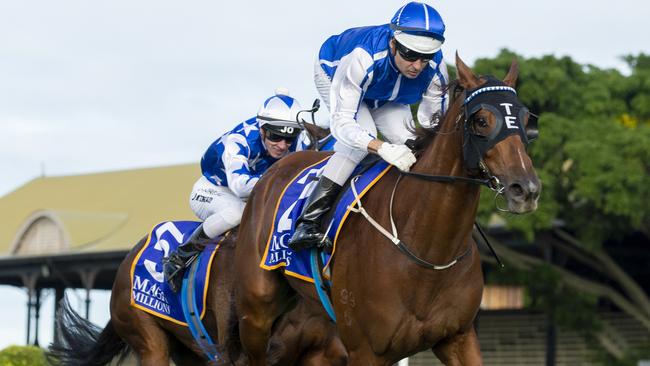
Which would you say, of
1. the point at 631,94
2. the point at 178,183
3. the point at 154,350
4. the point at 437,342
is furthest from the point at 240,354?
the point at 178,183

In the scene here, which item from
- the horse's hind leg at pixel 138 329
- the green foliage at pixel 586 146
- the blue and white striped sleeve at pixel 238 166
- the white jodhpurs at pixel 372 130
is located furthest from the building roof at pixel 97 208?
the white jodhpurs at pixel 372 130

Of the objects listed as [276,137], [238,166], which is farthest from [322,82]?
[238,166]

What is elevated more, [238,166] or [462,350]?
[238,166]

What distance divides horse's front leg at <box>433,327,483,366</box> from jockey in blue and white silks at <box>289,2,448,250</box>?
33.6 inches

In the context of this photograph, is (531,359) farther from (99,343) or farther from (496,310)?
(99,343)

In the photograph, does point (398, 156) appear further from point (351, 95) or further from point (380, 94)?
point (380, 94)

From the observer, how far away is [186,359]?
31.5ft

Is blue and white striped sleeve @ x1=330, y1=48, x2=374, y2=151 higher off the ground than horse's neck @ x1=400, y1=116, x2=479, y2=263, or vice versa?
blue and white striped sleeve @ x1=330, y1=48, x2=374, y2=151

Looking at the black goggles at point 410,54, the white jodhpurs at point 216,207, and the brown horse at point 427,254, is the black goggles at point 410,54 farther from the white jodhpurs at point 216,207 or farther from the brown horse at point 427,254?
the white jodhpurs at point 216,207

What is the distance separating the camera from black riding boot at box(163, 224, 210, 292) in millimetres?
8906

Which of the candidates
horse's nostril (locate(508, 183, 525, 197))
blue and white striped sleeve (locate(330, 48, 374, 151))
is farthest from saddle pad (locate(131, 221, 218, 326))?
horse's nostril (locate(508, 183, 525, 197))

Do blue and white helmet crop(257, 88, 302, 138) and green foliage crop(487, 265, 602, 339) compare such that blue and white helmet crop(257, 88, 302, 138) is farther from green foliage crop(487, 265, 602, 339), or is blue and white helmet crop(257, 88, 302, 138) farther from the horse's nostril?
green foliage crop(487, 265, 602, 339)

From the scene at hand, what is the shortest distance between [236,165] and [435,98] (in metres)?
1.92

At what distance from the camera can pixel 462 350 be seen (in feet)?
21.5
